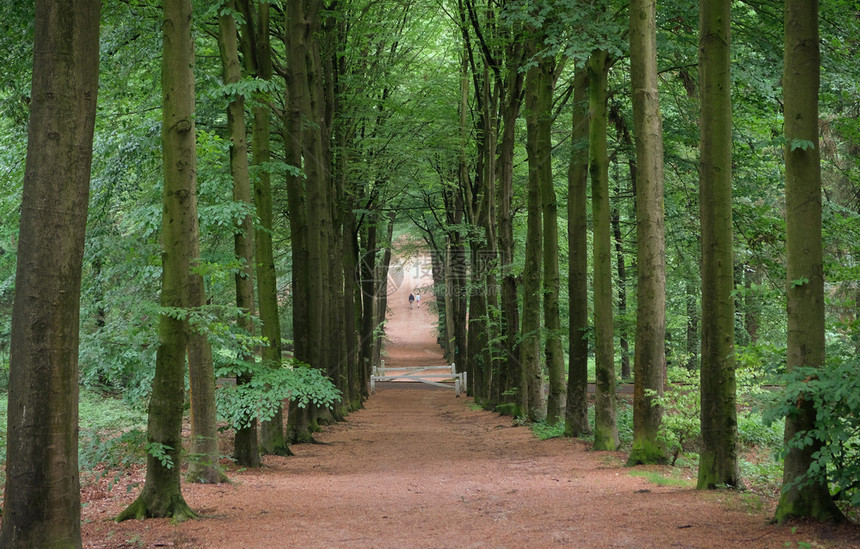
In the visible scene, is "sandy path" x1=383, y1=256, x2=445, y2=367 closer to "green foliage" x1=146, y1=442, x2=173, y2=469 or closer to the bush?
the bush

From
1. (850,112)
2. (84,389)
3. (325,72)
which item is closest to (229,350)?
(84,389)

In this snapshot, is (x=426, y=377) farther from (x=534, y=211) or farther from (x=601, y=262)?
(x=601, y=262)

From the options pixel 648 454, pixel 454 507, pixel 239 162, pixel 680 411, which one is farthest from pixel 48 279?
pixel 680 411

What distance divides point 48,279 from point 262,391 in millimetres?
6588

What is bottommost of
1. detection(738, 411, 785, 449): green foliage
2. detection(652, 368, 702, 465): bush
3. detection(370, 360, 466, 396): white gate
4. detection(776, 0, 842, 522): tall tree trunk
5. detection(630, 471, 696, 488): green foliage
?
detection(370, 360, 466, 396): white gate

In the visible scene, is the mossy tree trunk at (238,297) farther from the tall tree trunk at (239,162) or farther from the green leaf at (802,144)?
the green leaf at (802,144)

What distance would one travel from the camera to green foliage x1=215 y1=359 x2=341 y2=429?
1077 centimetres

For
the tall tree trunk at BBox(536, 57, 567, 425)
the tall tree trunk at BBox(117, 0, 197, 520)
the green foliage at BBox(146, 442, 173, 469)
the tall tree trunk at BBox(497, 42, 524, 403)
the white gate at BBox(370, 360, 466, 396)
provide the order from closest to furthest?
1. the green foliage at BBox(146, 442, 173, 469)
2. the tall tree trunk at BBox(117, 0, 197, 520)
3. the tall tree trunk at BBox(536, 57, 567, 425)
4. the tall tree trunk at BBox(497, 42, 524, 403)
5. the white gate at BBox(370, 360, 466, 396)

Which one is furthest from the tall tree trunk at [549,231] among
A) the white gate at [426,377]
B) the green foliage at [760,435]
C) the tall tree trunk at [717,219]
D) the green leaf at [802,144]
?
the white gate at [426,377]

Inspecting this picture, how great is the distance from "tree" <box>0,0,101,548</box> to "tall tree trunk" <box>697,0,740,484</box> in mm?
6159


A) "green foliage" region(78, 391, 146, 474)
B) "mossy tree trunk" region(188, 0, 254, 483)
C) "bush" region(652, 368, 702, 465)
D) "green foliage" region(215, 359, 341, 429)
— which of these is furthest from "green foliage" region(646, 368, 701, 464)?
"green foliage" region(78, 391, 146, 474)

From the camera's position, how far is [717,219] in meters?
7.86

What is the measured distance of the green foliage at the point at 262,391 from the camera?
10773 mm

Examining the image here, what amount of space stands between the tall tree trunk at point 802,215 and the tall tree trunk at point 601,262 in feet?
20.6
